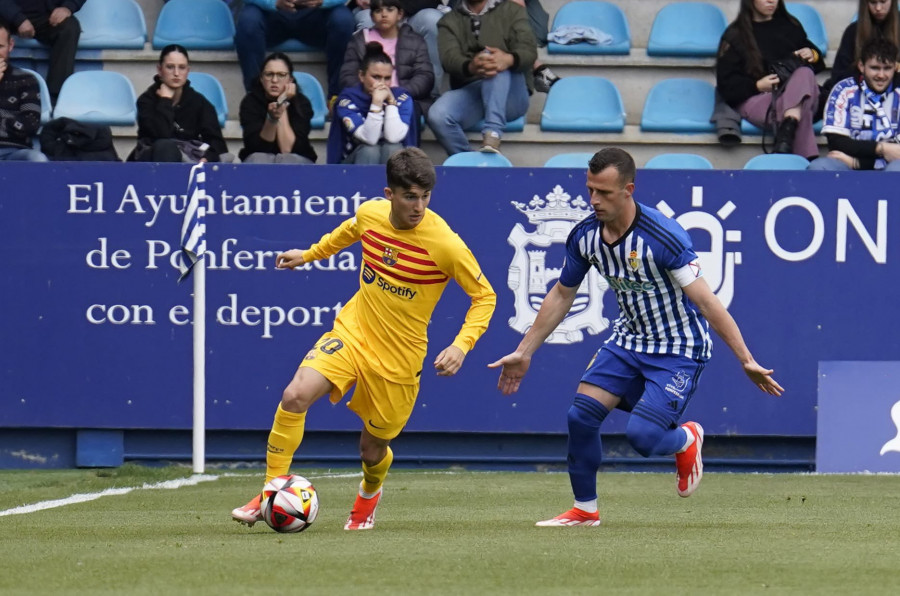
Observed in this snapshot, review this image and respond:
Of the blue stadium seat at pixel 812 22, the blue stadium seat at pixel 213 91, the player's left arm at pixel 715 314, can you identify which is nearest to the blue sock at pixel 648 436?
the player's left arm at pixel 715 314

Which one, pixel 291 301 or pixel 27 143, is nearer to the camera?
pixel 291 301

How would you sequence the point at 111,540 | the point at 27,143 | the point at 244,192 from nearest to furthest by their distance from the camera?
the point at 111,540, the point at 244,192, the point at 27,143

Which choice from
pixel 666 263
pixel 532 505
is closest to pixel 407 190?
pixel 666 263

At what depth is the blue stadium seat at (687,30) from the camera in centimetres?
1452

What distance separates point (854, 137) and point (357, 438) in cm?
510

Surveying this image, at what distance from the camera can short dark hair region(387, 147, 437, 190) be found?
696 centimetres

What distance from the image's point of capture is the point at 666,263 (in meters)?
7.24

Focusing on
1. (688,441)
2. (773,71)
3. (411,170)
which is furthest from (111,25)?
(688,441)

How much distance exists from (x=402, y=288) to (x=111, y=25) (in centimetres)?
818

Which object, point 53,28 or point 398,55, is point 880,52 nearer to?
point 398,55

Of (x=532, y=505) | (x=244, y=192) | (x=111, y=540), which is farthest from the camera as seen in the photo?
(x=244, y=192)

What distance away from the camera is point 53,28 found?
13805 mm

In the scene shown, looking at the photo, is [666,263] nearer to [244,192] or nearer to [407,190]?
[407,190]

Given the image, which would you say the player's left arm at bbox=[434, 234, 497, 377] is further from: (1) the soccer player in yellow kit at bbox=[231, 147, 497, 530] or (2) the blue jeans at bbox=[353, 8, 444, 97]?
(2) the blue jeans at bbox=[353, 8, 444, 97]
